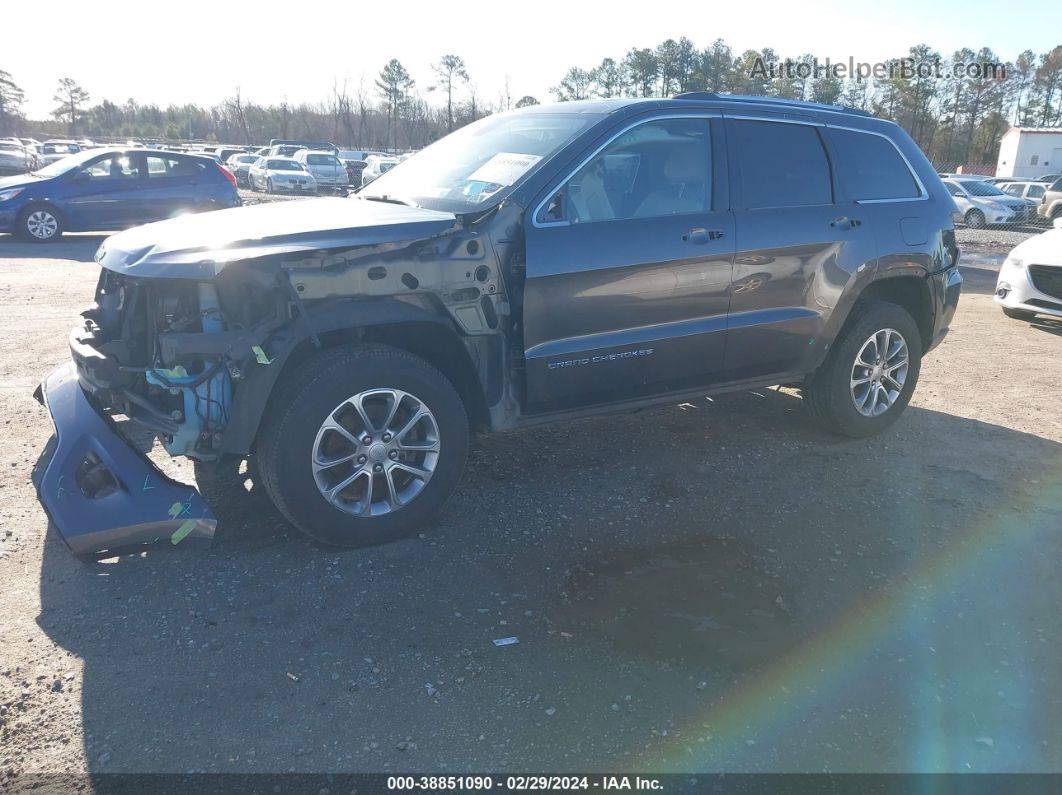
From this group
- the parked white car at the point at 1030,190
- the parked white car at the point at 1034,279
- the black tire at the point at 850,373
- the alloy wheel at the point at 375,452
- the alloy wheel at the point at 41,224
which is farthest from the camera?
the parked white car at the point at 1030,190

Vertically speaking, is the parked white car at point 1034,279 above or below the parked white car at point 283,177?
below

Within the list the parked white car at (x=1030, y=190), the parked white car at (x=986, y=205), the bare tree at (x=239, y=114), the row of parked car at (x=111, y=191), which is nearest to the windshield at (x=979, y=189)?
the parked white car at (x=986, y=205)

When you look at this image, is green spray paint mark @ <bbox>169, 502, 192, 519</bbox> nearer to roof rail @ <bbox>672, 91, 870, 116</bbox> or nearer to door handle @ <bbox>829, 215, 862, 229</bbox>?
roof rail @ <bbox>672, 91, 870, 116</bbox>

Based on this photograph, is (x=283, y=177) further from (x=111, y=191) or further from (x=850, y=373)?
(x=850, y=373)

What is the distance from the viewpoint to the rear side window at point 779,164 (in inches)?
185

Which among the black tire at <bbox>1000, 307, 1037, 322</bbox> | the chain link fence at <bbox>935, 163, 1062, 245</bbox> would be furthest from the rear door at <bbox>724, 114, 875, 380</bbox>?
the chain link fence at <bbox>935, 163, 1062, 245</bbox>

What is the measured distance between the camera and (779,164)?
4.85 meters

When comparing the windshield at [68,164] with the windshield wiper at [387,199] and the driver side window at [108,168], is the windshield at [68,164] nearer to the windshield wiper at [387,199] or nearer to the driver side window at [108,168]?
the driver side window at [108,168]

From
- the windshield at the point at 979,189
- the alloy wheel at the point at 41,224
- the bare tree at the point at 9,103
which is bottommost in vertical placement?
the windshield at the point at 979,189

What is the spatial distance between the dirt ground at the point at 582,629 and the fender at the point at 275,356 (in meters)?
0.61

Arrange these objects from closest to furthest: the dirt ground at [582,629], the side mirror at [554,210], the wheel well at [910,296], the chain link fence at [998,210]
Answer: the dirt ground at [582,629] → the side mirror at [554,210] → the wheel well at [910,296] → the chain link fence at [998,210]

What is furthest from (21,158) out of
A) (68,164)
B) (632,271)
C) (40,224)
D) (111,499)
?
(632,271)

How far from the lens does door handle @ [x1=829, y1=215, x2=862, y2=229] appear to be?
4.96 meters

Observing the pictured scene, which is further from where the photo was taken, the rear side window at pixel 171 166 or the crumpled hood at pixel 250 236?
the rear side window at pixel 171 166
